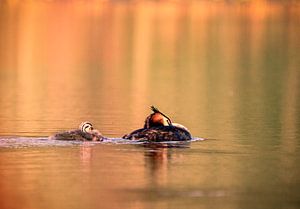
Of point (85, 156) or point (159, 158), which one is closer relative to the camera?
point (159, 158)

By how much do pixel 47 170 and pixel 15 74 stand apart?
90.2 ft

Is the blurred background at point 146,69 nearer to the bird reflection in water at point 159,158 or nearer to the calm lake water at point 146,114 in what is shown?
the calm lake water at point 146,114

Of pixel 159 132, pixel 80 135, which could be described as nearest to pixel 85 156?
pixel 80 135

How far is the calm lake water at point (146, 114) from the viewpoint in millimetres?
22953

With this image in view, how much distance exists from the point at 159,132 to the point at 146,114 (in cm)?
738

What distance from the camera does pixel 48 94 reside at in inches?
1650

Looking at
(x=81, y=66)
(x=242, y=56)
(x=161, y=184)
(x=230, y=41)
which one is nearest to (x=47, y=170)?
(x=161, y=184)

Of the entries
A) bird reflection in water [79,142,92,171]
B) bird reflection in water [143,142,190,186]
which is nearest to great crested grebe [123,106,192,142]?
bird reflection in water [143,142,190,186]

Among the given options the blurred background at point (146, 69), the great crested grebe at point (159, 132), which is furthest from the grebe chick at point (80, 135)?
the blurred background at point (146, 69)

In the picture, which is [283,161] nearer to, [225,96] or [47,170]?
[47,170]

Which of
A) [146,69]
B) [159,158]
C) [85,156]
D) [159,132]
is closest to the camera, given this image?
[159,158]

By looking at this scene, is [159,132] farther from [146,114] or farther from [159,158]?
[146,114]

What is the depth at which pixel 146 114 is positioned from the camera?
116ft

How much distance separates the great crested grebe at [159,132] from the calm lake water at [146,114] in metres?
0.26
